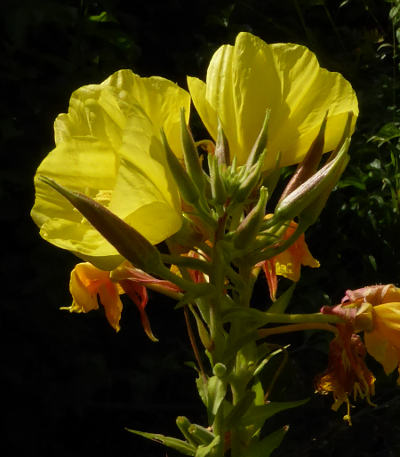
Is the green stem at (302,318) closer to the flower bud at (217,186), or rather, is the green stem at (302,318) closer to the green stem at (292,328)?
the green stem at (292,328)

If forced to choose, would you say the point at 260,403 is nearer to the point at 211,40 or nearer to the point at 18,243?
the point at 18,243

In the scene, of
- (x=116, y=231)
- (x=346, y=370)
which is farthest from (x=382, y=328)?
(x=116, y=231)

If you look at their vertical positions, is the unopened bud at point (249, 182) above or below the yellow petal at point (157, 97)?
below

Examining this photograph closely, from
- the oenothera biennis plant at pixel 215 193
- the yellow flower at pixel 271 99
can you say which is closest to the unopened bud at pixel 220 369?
the oenothera biennis plant at pixel 215 193

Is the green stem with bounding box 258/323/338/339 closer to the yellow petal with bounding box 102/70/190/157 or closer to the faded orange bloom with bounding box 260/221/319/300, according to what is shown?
the faded orange bloom with bounding box 260/221/319/300

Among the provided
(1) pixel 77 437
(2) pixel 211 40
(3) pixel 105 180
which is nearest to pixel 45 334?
(1) pixel 77 437
